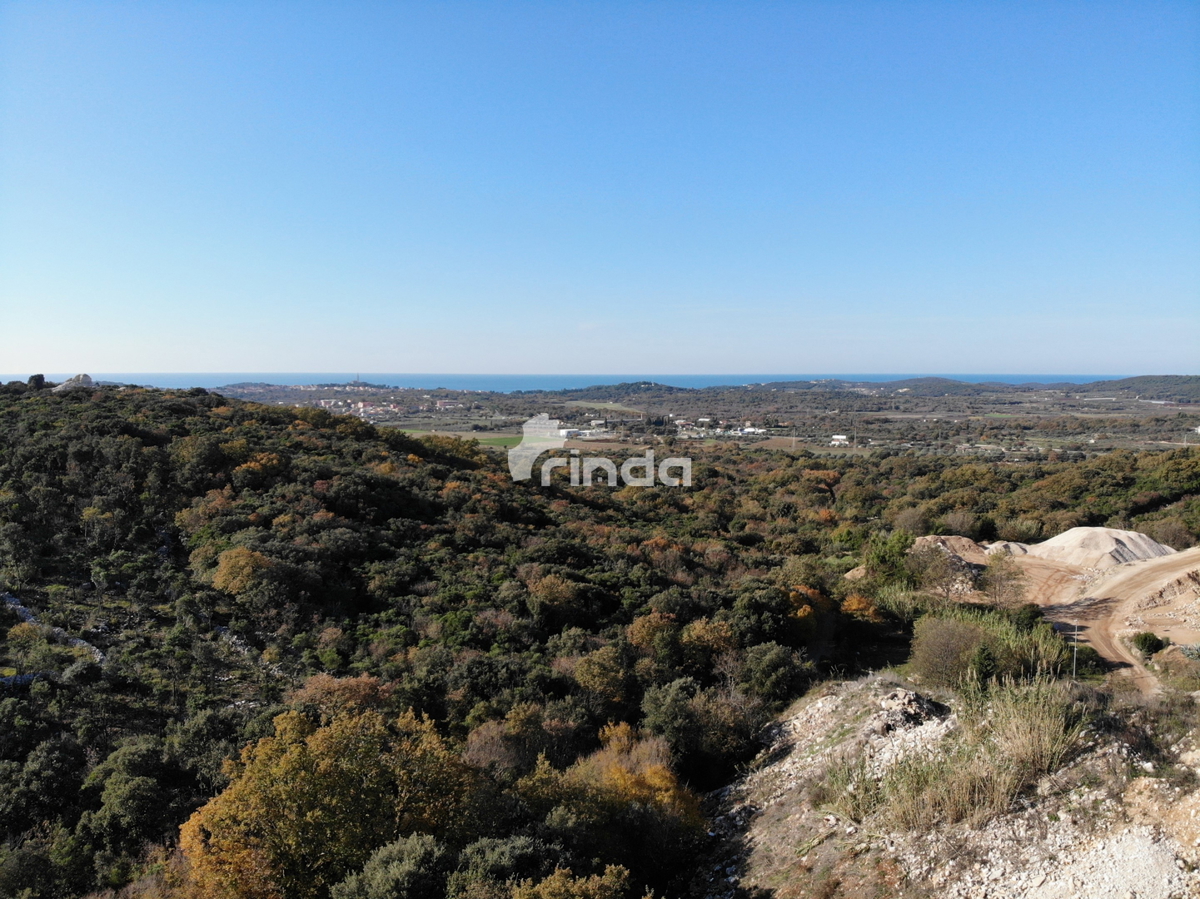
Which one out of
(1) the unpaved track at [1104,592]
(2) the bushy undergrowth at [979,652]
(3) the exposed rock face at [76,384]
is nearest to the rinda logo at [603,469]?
(1) the unpaved track at [1104,592]

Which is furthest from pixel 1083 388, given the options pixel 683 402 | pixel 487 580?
pixel 487 580

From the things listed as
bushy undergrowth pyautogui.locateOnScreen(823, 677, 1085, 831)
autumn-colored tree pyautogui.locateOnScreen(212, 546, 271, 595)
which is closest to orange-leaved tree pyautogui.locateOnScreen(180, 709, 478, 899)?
bushy undergrowth pyautogui.locateOnScreen(823, 677, 1085, 831)

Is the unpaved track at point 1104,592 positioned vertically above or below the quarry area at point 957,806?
below

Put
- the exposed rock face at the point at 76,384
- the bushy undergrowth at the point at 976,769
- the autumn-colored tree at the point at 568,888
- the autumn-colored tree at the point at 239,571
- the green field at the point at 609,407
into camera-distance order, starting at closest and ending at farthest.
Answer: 1. the autumn-colored tree at the point at 568,888
2. the bushy undergrowth at the point at 976,769
3. the autumn-colored tree at the point at 239,571
4. the exposed rock face at the point at 76,384
5. the green field at the point at 609,407

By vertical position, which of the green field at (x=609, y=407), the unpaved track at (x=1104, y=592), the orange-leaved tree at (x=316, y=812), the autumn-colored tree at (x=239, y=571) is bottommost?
the unpaved track at (x=1104, y=592)

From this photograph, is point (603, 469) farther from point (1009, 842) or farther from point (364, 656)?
point (1009, 842)

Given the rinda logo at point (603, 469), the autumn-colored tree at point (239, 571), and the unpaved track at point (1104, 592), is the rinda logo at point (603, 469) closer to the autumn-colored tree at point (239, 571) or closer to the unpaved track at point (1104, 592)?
the autumn-colored tree at point (239, 571)

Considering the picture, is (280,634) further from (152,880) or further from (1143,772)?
(1143,772)
